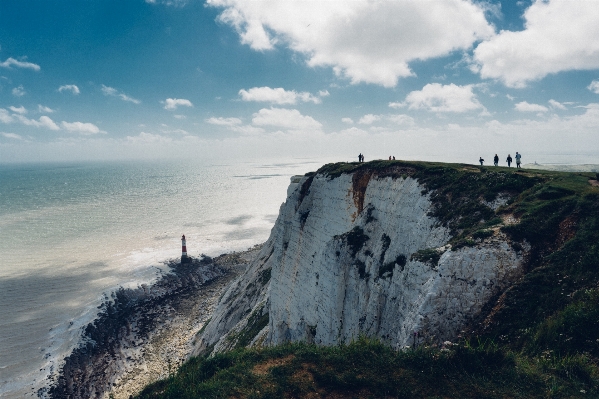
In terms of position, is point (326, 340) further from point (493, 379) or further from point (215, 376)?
point (493, 379)

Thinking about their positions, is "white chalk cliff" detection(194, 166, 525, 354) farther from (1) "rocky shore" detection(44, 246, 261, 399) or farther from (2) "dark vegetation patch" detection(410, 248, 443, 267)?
(1) "rocky shore" detection(44, 246, 261, 399)

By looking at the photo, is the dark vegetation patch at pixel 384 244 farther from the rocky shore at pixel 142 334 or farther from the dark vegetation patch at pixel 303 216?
the rocky shore at pixel 142 334

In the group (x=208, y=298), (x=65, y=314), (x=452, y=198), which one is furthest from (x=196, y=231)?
(x=452, y=198)

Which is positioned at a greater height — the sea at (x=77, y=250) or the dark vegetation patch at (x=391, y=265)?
the dark vegetation patch at (x=391, y=265)

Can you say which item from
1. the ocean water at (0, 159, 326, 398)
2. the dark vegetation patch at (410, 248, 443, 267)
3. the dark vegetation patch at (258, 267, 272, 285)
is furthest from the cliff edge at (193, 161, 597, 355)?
the ocean water at (0, 159, 326, 398)

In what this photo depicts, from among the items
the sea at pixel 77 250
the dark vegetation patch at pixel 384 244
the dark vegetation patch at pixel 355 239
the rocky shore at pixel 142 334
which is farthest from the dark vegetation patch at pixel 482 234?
the sea at pixel 77 250

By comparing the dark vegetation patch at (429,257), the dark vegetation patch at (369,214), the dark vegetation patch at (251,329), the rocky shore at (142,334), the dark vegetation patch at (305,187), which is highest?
the dark vegetation patch at (305,187)
